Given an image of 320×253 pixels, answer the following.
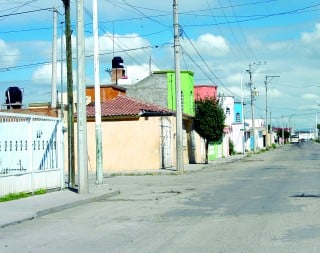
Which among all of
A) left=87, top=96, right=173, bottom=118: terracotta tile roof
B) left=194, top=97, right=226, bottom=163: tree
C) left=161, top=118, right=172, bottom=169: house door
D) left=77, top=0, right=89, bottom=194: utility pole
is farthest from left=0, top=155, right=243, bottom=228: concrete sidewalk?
left=194, top=97, right=226, bottom=163: tree

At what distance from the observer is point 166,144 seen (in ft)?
130

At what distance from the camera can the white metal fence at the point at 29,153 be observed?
1822cm

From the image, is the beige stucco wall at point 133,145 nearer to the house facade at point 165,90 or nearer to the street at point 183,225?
the house facade at point 165,90

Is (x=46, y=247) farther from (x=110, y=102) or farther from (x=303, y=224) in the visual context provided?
(x=110, y=102)

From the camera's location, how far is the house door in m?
38.3

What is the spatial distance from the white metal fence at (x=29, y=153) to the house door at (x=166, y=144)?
17042 mm

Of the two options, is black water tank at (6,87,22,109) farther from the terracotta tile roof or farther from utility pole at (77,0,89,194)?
utility pole at (77,0,89,194)

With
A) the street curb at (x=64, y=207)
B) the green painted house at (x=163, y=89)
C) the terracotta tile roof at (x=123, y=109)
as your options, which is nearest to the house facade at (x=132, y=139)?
the terracotta tile roof at (x=123, y=109)

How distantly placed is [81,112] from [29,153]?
223cm

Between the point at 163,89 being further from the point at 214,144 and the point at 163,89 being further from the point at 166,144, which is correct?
the point at 166,144

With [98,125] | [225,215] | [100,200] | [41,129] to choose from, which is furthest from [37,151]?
[225,215]

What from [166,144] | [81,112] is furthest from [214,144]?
[81,112]

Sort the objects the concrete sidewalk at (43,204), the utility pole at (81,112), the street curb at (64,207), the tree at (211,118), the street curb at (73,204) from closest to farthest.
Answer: the street curb at (64,207) < the concrete sidewalk at (43,204) < the street curb at (73,204) < the utility pole at (81,112) < the tree at (211,118)

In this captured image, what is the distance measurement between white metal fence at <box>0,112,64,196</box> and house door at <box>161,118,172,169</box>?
55.9ft
